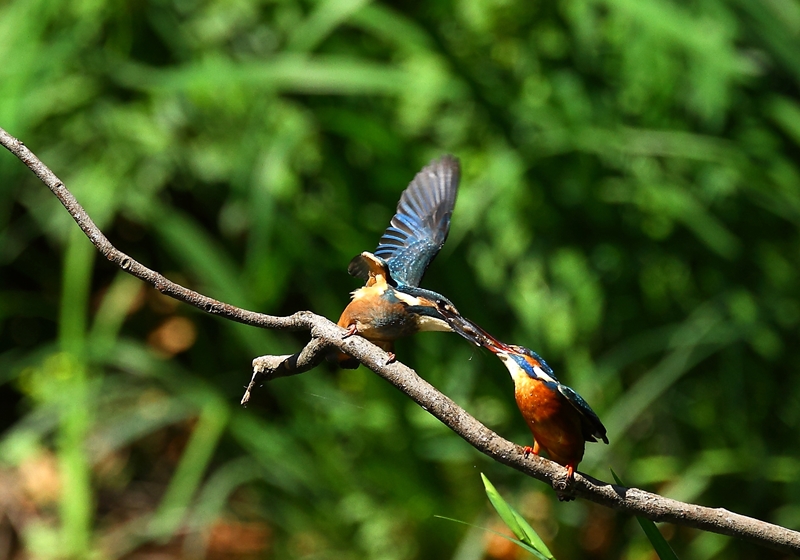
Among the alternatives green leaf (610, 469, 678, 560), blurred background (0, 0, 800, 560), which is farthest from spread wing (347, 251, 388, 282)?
blurred background (0, 0, 800, 560)

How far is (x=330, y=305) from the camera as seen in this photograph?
1885 mm

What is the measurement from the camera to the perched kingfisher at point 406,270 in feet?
2.33

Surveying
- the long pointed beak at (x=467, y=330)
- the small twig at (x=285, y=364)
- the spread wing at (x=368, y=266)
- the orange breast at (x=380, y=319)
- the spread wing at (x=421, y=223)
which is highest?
the spread wing at (x=421, y=223)

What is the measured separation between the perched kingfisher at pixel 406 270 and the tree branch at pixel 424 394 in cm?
3

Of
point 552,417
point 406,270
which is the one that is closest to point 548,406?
point 552,417

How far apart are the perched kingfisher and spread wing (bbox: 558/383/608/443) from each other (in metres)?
0.12

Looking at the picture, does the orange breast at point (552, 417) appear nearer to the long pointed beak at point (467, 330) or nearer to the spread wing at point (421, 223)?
the long pointed beak at point (467, 330)

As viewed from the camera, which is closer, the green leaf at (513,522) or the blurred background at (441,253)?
the green leaf at (513,522)

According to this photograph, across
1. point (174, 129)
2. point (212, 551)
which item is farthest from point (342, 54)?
point (212, 551)

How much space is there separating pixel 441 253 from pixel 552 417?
1.15 m

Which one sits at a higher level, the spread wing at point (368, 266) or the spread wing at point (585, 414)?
the spread wing at point (368, 266)

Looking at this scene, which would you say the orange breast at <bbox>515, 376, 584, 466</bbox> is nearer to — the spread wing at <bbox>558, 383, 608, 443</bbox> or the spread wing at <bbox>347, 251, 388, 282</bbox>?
the spread wing at <bbox>558, 383, 608, 443</bbox>

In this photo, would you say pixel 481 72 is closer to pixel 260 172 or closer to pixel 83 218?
pixel 260 172

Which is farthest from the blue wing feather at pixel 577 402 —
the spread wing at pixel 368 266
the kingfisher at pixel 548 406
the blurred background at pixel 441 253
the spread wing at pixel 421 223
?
the blurred background at pixel 441 253
